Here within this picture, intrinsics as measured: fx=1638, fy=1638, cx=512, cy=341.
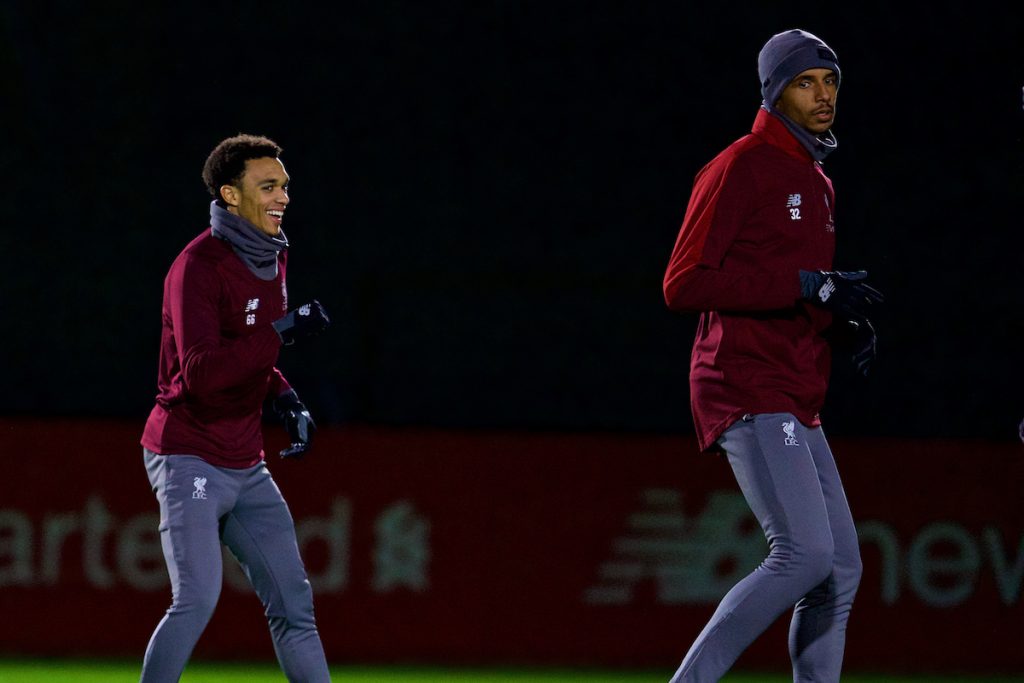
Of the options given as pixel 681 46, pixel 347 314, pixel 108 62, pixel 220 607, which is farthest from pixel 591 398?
pixel 220 607

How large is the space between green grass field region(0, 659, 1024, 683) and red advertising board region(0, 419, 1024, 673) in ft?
0.38

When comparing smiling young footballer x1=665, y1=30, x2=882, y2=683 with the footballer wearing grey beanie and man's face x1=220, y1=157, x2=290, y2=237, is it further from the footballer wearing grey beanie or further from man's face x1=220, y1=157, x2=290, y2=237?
man's face x1=220, y1=157, x2=290, y2=237

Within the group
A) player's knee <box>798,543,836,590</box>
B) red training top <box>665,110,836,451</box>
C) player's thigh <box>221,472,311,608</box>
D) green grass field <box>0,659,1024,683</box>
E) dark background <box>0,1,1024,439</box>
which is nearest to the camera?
player's knee <box>798,543,836,590</box>

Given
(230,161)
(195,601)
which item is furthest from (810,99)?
(195,601)

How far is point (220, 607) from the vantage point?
7.50 metres

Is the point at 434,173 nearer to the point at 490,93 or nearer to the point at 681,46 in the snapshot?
the point at 490,93

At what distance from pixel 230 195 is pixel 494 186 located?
950 centimetres

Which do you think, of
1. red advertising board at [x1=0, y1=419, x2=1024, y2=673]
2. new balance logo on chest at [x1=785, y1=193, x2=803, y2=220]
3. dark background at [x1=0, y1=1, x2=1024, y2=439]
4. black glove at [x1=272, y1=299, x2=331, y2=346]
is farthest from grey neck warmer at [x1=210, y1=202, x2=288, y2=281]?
dark background at [x1=0, y1=1, x2=1024, y2=439]

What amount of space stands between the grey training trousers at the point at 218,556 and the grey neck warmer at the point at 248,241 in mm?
577

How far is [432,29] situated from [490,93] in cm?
76

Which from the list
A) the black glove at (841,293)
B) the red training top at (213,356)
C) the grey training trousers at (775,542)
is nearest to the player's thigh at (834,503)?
the grey training trousers at (775,542)

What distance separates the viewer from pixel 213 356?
4.45 metres

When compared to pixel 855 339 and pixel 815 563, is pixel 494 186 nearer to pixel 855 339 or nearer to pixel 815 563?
pixel 855 339

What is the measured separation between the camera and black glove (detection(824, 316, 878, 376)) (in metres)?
4.50
